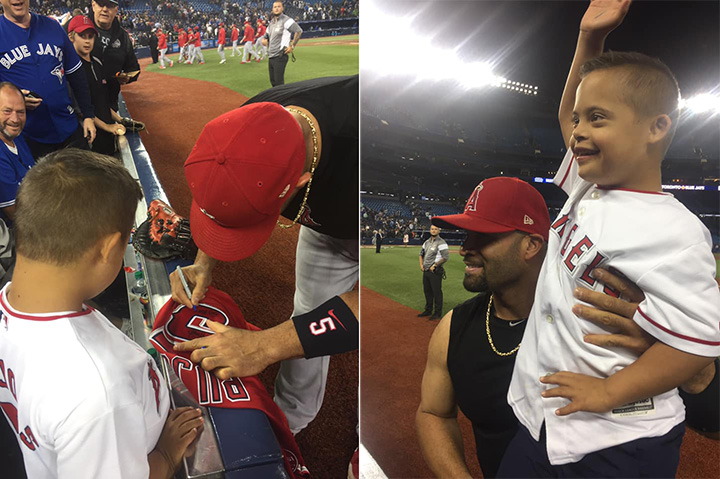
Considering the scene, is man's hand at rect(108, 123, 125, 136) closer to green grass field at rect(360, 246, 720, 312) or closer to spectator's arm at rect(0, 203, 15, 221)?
spectator's arm at rect(0, 203, 15, 221)

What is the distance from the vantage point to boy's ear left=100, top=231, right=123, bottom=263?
950 mm

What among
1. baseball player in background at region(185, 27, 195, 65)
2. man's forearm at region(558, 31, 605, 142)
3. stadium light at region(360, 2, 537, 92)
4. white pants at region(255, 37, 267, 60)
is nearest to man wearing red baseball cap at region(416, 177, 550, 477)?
man's forearm at region(558, 31, 605, 142)

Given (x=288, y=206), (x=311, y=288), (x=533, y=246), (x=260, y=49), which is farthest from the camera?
(x=311, y=288)

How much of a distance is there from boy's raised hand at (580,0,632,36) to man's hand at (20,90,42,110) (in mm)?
1216

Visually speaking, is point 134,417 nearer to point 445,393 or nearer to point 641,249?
point 445,393

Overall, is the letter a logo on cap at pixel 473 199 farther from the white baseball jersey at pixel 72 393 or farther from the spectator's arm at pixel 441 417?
the white baseball jersey at pixel 72 393

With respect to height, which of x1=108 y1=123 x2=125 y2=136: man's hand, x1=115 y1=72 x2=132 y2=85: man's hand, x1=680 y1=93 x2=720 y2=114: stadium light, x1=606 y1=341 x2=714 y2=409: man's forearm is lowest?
x1=606 y1=341 x2=714 y2=409: man's forearm

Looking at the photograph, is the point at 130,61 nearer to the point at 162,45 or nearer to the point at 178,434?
the point at 162,45

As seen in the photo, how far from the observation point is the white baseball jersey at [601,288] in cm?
79

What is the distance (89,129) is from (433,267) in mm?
994

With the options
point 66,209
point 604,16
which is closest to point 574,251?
point 604,16

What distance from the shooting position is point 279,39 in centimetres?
154

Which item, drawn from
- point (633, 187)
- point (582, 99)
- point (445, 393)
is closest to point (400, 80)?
point (582, 99)

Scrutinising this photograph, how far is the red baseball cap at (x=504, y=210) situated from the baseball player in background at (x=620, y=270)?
67 mm
